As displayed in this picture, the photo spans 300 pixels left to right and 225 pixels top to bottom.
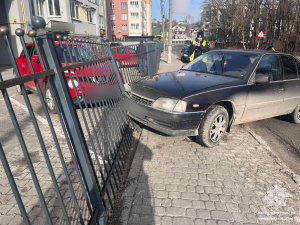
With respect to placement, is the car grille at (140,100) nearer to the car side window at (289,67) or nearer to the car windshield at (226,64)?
the car windshield at (226,64)

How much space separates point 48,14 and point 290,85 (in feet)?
67.2

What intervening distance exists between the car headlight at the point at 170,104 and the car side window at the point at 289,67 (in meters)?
2.72

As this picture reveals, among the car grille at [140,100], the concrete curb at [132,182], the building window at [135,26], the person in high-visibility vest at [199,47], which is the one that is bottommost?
the concrete curb at [132,182]

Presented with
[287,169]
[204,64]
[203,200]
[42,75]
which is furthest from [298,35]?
[42,75]

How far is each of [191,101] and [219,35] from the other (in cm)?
3100

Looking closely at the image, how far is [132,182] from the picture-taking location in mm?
3027

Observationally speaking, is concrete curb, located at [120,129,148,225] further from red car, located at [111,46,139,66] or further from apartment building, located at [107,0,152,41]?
apartment building, located at [107,0,152,41]

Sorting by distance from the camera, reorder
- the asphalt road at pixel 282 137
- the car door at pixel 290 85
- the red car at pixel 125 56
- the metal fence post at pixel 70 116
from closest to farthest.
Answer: the metal fence post at pixel 70 116
the asphalt road at pixel 282 137
the red car at pixel 125 56
the car door at pixel 290 85

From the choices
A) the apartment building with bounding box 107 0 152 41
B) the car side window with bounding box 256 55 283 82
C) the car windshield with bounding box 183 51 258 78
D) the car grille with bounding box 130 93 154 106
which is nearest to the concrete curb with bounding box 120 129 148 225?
the car grille with bounding box 130 93 154 106

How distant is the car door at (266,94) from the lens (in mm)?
4246

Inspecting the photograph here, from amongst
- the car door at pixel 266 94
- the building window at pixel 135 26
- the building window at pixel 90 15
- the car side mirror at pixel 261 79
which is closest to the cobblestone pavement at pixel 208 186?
the car door at pixel 266 94

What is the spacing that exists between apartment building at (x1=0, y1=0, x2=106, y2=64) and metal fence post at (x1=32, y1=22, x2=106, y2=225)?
564 centimetres

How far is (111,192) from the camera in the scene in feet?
9.29

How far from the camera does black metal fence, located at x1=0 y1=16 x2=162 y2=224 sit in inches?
56.7
